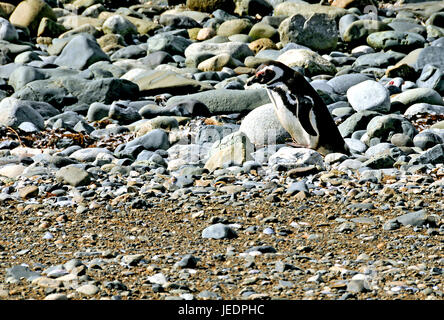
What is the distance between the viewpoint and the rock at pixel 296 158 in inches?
226

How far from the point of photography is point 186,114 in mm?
8453

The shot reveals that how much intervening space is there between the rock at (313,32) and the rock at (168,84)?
402 cm

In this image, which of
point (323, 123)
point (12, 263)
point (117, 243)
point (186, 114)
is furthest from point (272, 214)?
point (186, 114)

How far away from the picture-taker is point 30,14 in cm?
1620

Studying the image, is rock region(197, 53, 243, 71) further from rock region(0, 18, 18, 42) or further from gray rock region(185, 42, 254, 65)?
rock region(0, 18, 18, 42)

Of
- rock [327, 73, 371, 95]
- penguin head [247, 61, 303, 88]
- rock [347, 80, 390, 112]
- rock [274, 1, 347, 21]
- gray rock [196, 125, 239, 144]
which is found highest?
penguin head [247, 61, 303, 88]

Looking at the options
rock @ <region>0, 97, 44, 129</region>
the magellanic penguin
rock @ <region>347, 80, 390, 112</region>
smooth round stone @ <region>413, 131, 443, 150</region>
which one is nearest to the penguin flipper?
the magellanic penguin

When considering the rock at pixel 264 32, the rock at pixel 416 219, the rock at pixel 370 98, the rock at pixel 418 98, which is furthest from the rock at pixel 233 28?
the rock at pixel 416 219

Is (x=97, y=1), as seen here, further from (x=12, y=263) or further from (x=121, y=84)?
(x=12, y=263)

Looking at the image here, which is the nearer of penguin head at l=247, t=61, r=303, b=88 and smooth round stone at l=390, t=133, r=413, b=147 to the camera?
penguin head at l=247, t=61, r=303, b=88

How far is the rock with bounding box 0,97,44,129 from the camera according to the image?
316 inches

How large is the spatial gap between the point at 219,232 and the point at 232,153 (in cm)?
192

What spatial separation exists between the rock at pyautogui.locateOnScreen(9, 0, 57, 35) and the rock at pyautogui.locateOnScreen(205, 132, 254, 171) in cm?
1114

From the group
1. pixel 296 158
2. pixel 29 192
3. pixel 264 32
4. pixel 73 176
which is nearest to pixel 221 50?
pixel 264 32
